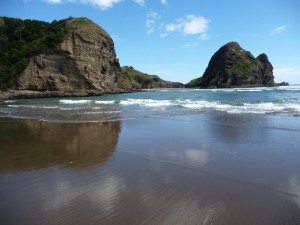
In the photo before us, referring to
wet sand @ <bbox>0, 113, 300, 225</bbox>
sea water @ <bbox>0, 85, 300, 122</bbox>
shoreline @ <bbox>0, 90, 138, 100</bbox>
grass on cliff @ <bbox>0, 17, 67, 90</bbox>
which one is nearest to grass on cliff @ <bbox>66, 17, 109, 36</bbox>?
grass on cliff @ <bbox>0, 17, 67, 90</bbox>

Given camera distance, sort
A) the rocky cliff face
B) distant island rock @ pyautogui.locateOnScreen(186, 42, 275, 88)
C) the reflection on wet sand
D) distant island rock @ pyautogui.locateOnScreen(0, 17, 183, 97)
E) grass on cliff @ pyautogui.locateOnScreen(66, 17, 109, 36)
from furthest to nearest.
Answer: distant island rock @ pyautogui.locateOnScreen(186, 42, 275, 88), grass on cliff @ pyautogui.locateOnScreen(66, 17, 109, 36), the rocky cliff face, distant island rock @ pyautogui.locateOnScreen(0, 17, 183, 97), the reflection on wet sand

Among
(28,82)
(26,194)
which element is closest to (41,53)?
(28,82)

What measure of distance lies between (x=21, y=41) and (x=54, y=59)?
405 inches

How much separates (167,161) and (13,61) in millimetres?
53281

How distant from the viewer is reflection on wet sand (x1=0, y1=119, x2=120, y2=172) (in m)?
6.45

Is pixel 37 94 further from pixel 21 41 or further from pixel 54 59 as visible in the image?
pixel 21 41

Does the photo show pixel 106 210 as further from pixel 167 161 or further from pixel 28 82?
pixel 28 82

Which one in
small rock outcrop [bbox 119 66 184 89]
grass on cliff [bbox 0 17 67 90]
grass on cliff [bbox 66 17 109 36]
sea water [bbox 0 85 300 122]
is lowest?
sea water [bbox 0 85 300 122]

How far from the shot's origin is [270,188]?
4.65 meters

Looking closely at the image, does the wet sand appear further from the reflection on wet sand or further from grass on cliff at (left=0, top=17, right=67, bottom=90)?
grass on cliff at (left=0, top=17, right=67, bottom=90)

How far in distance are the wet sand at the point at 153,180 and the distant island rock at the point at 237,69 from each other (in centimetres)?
10432

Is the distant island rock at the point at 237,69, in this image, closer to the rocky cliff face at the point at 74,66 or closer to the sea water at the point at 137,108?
the rocky cliff face at the point at 74,66

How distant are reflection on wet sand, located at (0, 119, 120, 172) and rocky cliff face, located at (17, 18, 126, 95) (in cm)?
3970

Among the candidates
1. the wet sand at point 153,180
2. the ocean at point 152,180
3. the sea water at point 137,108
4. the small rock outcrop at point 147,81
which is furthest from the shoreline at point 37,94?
the small rock outcrop at point 147,81
